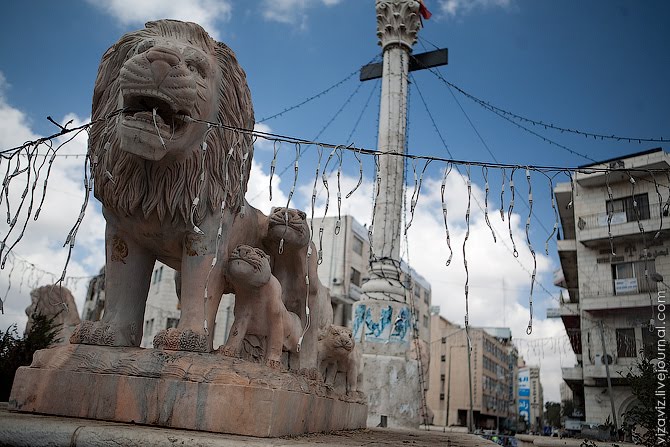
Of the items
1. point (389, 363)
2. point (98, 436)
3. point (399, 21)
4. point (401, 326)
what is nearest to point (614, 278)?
point (401, 326)

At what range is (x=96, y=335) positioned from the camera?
3133 mm

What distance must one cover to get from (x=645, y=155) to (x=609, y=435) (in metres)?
11.8

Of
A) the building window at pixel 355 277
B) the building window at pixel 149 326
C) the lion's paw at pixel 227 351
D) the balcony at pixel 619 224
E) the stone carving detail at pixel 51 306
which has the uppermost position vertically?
the balcony at pixel 619 224

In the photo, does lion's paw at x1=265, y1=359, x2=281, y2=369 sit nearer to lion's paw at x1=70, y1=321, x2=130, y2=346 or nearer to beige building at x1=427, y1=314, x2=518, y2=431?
lion's paw at x1=70, y1=321, x2=130, y2=346

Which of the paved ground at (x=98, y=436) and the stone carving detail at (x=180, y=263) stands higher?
the stone carving detail at (x=180, y=263)

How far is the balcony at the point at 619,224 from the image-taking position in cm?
1789

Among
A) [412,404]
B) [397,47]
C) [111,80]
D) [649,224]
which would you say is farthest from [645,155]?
[111,80]

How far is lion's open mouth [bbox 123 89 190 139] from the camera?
9.37ft

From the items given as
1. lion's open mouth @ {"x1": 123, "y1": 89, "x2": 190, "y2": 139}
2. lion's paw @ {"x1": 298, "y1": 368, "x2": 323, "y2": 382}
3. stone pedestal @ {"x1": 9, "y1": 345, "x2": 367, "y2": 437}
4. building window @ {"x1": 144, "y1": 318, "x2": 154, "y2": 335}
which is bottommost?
stone pedestal @ {"x1": 9, "y1": 345, "x2": 367, "y2": 437}

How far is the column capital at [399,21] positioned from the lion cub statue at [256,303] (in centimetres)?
1294

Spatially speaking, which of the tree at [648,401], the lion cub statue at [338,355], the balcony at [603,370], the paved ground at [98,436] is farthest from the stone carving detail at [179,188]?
the balcony at [603,370]

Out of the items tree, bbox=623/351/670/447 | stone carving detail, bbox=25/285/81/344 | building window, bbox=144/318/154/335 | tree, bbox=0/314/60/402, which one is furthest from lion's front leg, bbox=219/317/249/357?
building window, bbox=144/318/154/335

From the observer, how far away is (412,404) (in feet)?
35.8

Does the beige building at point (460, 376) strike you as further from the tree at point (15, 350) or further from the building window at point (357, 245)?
the tree at point (15, 350)
